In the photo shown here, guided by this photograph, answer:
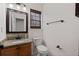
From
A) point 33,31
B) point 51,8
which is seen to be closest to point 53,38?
point 33,31

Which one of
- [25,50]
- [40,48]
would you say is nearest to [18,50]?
[25,50]

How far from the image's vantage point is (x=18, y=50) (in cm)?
158

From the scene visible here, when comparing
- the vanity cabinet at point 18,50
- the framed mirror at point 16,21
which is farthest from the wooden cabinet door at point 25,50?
the framed mirror at point 16,21

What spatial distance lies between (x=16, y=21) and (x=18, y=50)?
418mm

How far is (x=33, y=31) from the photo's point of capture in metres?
1.62

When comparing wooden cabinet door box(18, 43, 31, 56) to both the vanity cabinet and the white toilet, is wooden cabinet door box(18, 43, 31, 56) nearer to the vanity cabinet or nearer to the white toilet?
the vanity cabinet

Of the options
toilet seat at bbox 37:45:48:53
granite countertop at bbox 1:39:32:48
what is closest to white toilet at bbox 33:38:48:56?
toilet seat at bbox 37:45:48:53

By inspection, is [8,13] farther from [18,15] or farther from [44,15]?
[44,15]

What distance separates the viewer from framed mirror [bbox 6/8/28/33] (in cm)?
153

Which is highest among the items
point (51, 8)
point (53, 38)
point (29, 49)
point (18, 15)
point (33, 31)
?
point (51, 8)

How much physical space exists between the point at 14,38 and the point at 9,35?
0.08 meters

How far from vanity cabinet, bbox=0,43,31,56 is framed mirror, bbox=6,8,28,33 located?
0.74ft

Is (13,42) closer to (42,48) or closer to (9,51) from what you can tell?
(9,51)

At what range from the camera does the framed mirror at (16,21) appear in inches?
60.3
